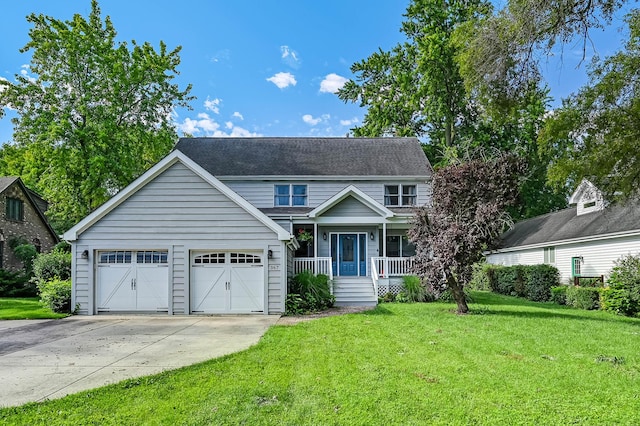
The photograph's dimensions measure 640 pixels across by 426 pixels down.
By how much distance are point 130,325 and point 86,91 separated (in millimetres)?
18877

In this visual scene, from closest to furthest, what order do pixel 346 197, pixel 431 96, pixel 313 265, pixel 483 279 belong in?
pixel 313 265, pixel 346 197, pixel 483 279, pixel 431 96

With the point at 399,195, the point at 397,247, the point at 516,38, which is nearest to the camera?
the point at 516,38

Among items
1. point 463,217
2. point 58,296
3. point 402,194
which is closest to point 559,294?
point 402,194

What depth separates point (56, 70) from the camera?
2477 cm

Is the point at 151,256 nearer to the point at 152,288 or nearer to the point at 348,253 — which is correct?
the point at 152,288

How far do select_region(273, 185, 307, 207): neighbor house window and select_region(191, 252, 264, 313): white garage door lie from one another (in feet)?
24.7

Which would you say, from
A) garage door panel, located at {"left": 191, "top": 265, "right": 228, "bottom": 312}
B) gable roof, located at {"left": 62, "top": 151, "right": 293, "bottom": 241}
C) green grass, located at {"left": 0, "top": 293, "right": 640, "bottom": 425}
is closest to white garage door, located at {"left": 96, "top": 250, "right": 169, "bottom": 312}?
garage door panel, located at {"left": 191, "top": 265, "right": 228, "bottom": 312}

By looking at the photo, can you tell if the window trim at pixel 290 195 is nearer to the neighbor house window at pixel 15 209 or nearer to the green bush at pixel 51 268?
the green bush at pixel 51 268

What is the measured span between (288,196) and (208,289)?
836cm

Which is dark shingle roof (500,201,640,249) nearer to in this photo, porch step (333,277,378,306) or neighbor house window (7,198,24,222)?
porch step (333,277,378,306)

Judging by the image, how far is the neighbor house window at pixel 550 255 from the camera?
2130cm

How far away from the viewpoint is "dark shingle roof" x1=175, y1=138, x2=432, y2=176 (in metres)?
21.5

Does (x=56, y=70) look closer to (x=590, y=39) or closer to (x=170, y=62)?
(x=170, y=62)

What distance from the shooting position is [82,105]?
24359 mm
